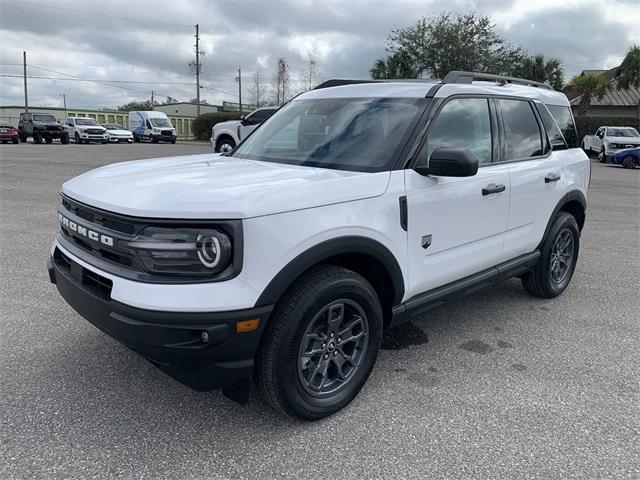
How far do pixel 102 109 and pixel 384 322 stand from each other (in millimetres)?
93332

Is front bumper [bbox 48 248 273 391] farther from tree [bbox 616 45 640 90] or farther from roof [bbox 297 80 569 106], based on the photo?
tree [bbox 616 45 640 90]

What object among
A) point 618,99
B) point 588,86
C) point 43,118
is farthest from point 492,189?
point 618,99

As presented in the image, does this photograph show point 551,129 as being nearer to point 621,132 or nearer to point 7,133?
point 621,132

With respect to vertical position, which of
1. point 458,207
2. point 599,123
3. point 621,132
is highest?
point 599,123

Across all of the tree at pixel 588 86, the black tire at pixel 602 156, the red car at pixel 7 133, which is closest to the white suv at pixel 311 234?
the black tire at pixel 602 156

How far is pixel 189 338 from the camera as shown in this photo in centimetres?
229

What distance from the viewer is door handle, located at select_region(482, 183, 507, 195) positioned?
141 inches

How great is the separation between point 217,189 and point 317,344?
0.98 m

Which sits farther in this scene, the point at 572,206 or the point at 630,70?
the point at 630,70

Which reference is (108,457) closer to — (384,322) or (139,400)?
(139,400)

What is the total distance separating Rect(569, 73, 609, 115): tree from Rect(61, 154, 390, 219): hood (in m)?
36.9

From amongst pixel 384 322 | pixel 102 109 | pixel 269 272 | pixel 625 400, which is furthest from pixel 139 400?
pixel 102 109

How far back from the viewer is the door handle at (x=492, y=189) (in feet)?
11.7

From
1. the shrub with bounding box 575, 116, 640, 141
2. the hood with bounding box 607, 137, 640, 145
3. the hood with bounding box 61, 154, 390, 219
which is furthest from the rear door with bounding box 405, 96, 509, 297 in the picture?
the shrub with bounding box 575, 116, 640, 141
